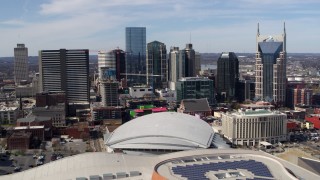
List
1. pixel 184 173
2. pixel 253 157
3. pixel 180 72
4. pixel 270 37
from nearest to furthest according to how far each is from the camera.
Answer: pixel 184 173 → pixel 253 157 → pixel 270 37 → pixel 180 72

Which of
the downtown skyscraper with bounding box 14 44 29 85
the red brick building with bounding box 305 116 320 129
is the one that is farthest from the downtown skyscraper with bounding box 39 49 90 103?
the red brick building with bounding box 305 116 320 129

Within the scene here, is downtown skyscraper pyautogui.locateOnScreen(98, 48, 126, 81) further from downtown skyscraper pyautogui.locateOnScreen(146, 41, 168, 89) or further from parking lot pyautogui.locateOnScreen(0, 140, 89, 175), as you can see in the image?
parking lot pyautogui.locateOnScreen(0, 140, 89, 175)

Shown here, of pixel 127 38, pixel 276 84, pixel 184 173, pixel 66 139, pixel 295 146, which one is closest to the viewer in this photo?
pixel 184 173

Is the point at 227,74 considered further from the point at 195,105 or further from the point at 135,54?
the point at 135,54

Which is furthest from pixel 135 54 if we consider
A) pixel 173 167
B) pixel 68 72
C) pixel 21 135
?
pixel 173 167

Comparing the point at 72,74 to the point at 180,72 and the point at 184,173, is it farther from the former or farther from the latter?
the point at 184,173

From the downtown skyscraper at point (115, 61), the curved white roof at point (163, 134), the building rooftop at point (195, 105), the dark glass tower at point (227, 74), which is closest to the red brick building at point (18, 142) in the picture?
the curved white roof at point (163, 134)

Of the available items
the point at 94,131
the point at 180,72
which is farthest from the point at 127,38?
the point at 94,131
